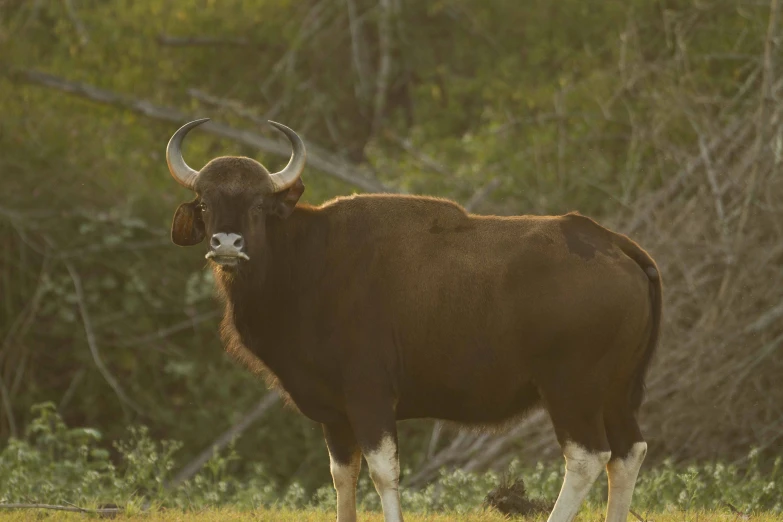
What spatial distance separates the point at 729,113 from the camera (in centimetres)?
1402

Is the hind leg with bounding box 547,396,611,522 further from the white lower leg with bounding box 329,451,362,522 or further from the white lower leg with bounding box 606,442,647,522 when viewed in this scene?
the white lower leg with bounding box 329,451,362,522

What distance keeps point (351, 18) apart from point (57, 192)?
673cm

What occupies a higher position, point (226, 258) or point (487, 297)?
point (226, 258)

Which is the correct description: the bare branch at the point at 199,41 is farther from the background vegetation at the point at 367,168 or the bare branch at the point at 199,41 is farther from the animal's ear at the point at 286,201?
the animal's ear at the point at 286,201

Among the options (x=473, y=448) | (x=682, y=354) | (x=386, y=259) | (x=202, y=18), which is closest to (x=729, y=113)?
(x=682, y=354)

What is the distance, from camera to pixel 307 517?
844cm

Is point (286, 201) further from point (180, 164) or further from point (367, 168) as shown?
point (367, 168)

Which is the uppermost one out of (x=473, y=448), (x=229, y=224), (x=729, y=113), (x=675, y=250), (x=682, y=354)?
(x=229, y=224)

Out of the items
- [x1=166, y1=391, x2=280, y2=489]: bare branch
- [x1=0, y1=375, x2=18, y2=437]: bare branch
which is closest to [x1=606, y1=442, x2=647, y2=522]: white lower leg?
[x1=166, y1=391, x2=280, y2=489]: bare branch

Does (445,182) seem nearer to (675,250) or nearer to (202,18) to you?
(675,250)

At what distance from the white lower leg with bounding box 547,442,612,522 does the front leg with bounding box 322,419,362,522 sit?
1278 mm

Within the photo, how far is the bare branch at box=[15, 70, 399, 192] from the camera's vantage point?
1644 centimetres

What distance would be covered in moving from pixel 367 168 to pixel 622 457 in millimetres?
11216

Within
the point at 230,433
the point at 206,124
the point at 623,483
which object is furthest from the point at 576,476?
the point at 206,124
